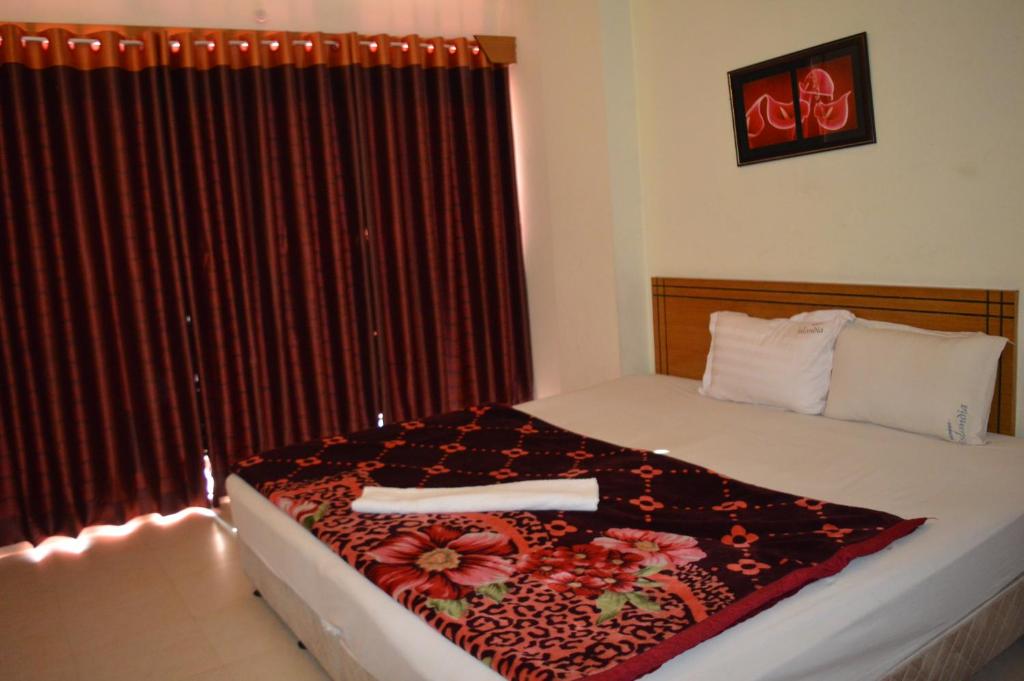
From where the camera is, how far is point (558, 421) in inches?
126

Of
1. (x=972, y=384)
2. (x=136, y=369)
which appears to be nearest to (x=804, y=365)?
(x=972, y=384)

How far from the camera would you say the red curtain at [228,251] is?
3506mm

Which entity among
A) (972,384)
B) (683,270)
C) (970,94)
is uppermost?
(970,94)

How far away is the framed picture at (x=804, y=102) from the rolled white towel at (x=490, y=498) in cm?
168

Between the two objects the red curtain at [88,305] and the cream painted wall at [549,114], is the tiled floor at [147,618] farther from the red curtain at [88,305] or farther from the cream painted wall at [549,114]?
the cream painted wall at [549,114]

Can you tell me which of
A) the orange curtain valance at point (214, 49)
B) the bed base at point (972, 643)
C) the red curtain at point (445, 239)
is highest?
the orange curtain valance at point (214, 49)

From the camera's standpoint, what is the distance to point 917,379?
260cm

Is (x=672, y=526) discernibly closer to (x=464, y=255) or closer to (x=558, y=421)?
(x=558, y=421)

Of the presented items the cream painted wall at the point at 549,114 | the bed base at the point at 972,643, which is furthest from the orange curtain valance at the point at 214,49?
the bed base at the point at 972,643

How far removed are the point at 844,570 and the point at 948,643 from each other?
0.35 metres

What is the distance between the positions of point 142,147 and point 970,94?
130 inches

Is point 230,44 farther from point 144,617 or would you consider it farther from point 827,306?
point 827,306

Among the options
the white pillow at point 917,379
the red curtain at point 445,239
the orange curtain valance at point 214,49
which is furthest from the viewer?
the red curtain at point 445,239

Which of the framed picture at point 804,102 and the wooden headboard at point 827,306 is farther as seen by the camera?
the framed picture at point 804,102
